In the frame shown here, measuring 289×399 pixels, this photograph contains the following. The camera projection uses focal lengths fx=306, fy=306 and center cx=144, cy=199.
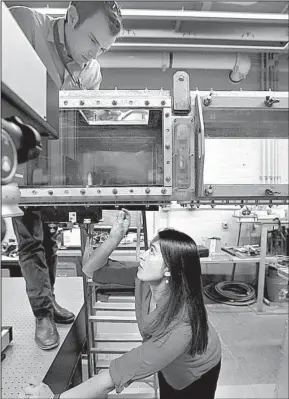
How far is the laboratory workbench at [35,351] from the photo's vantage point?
2.84ft

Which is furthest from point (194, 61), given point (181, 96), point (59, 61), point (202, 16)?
point (59, 61)

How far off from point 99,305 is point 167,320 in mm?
745

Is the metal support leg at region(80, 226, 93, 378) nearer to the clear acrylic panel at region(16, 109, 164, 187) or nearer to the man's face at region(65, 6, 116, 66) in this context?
the clear acrylic panel at region(16, 109, 164, 187)

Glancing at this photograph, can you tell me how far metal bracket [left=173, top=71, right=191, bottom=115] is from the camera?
816 millimetres

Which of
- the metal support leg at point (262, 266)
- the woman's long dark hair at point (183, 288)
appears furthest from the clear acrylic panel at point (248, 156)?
the metal support leg at point (262, 266)

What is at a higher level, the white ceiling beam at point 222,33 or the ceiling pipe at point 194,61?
the white ceiling beam at point 222,33

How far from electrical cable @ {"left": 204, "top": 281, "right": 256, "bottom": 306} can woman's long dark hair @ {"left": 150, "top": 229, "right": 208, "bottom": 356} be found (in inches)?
85.4

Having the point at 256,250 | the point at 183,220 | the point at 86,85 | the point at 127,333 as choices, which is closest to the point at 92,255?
the point at 86,85

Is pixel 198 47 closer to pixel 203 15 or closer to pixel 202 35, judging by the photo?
pixel 202 35

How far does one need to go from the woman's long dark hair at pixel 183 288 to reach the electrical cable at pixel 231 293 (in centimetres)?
217

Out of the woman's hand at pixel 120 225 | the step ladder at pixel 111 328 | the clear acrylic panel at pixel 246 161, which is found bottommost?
the step ladder at pixel 111 328

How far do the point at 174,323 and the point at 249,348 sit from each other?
65.8 inches

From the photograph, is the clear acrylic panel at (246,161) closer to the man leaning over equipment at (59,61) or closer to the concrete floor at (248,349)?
the man leaning over equipment at (59,61)

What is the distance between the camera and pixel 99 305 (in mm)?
1592
